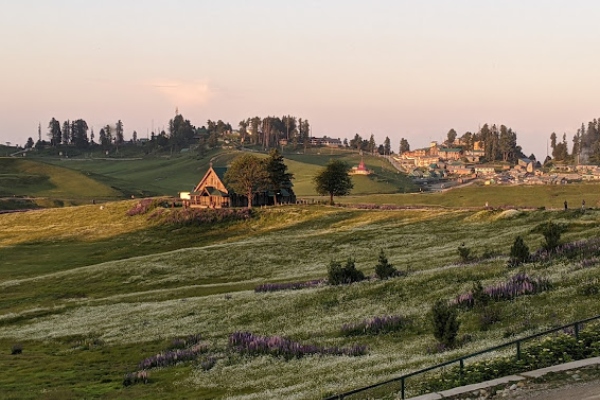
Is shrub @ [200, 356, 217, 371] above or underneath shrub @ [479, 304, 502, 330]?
underneath

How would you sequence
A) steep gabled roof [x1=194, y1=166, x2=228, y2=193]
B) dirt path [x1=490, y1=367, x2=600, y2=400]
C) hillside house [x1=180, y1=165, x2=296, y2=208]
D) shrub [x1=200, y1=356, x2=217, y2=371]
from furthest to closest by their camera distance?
steep gabled roof [x1=194, y1=166, x2=228, y2=193], hillside house [x1=180, y1=165, x2=296, y2=208], shrub [x1=200, y1=356, x2=217, y2=371], dirt path [x1=490, y1=367, x2=600, y2=400]

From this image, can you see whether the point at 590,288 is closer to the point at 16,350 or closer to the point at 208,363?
the point at 208,363

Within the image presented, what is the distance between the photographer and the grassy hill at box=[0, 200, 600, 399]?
1161 inches

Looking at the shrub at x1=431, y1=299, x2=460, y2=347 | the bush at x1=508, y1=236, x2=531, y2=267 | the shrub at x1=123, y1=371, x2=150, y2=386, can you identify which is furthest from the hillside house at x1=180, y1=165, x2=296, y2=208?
the shrub at x1=431, y1=299, x2=460, y2=347

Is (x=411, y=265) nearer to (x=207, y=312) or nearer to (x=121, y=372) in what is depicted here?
(x=207, y=312)

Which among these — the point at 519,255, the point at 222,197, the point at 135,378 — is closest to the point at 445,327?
the point at 135,378

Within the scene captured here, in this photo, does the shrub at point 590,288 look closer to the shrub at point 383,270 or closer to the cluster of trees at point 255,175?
the shrub at point 383,270

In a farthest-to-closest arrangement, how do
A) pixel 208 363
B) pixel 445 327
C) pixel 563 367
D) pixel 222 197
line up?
pixel 222 197 → pixel 208 363 → pixel 445 327 → pixel 563 367

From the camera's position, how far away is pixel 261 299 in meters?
49.1

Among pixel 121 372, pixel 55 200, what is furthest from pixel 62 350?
pixel 55 200

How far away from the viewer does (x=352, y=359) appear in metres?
29.1

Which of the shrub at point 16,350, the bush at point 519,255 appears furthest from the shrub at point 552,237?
the shrub at point 16,350

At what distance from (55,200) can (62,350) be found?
475 feet

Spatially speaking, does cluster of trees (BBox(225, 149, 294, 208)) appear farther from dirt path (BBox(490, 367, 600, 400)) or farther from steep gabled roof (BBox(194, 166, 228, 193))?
dirt path (BBox(490, 367, 600, 400))
